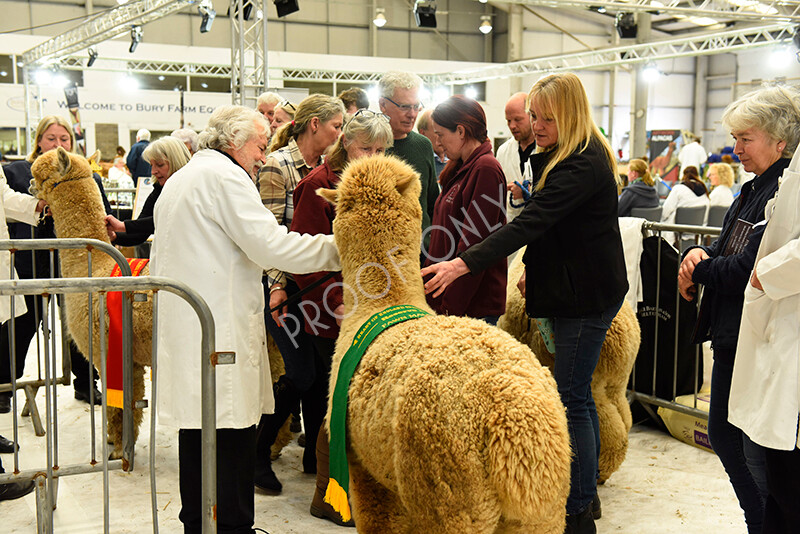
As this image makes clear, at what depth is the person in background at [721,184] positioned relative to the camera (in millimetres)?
9953

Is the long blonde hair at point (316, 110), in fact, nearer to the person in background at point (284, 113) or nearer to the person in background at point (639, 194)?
the person in background at point (284, 113)

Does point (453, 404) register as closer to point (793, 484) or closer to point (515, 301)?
point (793, 484)

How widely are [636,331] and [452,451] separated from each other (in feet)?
7.10

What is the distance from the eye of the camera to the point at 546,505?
1.91 m

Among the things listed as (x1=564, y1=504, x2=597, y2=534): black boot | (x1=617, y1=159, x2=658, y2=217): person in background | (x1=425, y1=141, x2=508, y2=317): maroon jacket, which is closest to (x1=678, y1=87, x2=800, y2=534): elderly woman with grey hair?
(x1=564, y1=504, x2=597, y2=534): black boot

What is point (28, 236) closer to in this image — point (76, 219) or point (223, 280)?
point (76, 219)

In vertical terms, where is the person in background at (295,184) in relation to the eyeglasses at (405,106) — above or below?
below

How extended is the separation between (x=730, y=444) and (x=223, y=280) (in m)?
1.97

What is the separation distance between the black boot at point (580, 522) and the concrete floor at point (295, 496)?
424 mm

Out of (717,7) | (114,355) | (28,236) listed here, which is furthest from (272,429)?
(717,7)

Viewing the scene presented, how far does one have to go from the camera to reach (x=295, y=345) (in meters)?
3.57

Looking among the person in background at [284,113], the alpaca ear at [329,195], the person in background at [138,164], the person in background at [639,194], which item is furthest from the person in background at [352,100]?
the person in background at [138,164]

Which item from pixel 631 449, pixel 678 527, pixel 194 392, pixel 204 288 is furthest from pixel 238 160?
pixel 631 449

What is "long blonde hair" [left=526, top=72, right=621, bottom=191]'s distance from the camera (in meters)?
2.79
